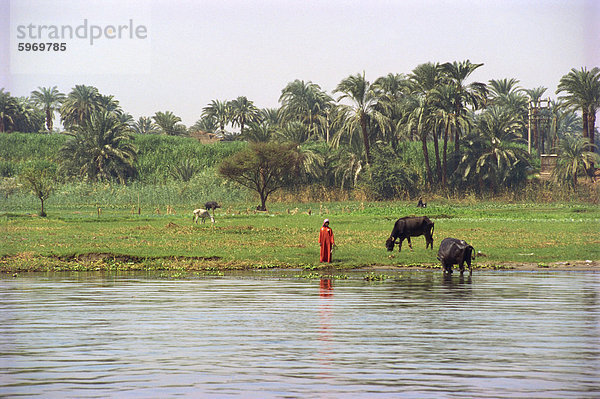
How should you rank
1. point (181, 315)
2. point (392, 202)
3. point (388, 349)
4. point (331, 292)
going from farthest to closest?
point (392, 202) < point (331, 292) < point (181, 315) < point (388, 349)

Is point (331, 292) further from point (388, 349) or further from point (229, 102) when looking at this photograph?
point (229, 102)

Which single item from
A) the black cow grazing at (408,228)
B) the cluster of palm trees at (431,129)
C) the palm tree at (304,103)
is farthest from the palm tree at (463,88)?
the black cow grazing at (408,228)

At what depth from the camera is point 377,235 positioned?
39531 millimetres

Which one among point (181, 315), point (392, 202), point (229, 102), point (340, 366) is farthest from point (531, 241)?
point (229, 102)

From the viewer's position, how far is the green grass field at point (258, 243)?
2917 cm

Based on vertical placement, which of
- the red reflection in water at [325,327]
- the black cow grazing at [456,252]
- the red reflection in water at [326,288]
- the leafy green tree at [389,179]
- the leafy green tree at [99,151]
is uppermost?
the leafy green tree at [99,151]

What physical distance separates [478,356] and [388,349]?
56.1 inches

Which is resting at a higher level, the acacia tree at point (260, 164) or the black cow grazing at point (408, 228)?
the acacia tree at point (260, 164)

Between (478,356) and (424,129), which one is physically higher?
(424,129)

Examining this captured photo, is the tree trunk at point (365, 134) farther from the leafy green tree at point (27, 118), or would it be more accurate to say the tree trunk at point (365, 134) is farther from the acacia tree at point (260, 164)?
the leafy green tree at point (27, 118)

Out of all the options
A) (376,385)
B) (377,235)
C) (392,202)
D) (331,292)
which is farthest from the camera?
Answer: (392,202)

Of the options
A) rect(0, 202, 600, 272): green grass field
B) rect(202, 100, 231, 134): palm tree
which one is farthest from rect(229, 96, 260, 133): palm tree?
rect(0, 202, 600, 272): green grass field

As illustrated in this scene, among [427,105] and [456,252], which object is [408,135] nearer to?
[427,105]

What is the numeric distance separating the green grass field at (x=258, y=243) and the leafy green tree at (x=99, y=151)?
33.2 m
